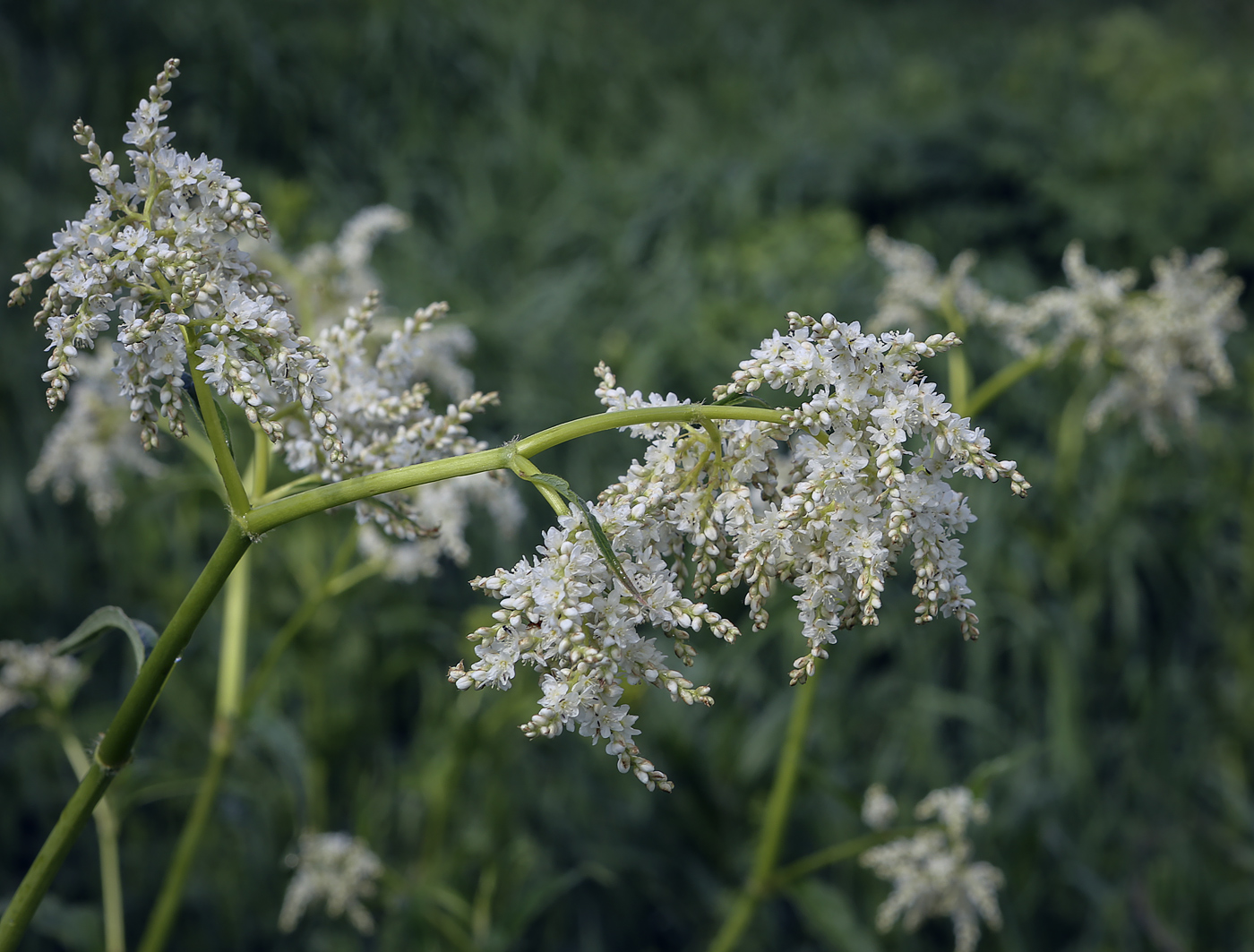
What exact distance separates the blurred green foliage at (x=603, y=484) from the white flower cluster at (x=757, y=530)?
130 centimetres

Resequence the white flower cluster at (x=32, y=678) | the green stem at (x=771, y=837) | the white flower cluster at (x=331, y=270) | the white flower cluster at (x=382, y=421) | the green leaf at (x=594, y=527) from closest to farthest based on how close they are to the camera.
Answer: the green leaf at (x=594, y=527), the white flower cluster at (x=382, y=421), the white flower cluster at (x=32, y=678), the green stem at (x=771, y=837), the white flower cluster at (x=331, y=270)

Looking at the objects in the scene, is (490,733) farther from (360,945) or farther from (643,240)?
(643,240)

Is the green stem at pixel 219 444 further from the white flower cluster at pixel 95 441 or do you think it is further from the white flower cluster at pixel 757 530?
the white flower cluster at pixel 95 441

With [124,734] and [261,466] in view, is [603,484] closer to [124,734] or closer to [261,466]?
[261,466]

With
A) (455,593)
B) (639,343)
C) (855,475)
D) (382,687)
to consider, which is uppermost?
(639,343)

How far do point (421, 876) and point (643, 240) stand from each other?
4508 mm

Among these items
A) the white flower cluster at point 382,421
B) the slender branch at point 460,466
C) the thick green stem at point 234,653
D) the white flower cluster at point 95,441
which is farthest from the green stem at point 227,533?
the white flower cluster at point 95,441

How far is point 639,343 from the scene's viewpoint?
5.60 meters

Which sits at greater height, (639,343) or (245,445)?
(639,343)

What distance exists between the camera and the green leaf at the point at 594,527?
1.08 m

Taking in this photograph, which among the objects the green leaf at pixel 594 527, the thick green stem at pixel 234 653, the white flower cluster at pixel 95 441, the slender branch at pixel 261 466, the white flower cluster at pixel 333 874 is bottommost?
the green leaf at pixel 594 527

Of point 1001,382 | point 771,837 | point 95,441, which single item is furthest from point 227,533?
point 1001,382

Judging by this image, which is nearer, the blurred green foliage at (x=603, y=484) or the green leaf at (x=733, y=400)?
the green leaf at (x=733, y=400)

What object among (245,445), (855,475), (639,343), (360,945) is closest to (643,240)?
(639,343)
